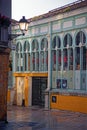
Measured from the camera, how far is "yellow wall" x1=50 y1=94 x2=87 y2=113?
2039 cm

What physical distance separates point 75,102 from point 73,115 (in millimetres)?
1364

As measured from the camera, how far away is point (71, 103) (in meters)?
21.3

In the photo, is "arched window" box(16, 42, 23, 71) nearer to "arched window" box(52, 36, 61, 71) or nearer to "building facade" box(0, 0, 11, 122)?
"arched window" box(52, 36, 61, 71)

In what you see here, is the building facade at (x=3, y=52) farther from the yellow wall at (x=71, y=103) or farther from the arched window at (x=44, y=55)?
the arched window at (x=44, y=55)

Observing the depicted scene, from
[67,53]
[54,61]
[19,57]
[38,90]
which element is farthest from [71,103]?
[19,57]

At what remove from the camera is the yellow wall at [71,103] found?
2039cm

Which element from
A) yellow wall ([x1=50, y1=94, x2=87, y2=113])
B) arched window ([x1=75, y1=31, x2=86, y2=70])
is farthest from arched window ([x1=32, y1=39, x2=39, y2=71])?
arched window ([x1=75, y1=31, x2=86, y2=70])

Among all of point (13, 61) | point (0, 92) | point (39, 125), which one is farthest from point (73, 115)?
point (13, 61)

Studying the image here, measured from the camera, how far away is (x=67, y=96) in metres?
21.5

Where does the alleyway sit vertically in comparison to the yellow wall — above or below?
below

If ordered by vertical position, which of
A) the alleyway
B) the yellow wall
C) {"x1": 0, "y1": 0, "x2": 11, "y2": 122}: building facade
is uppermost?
{"x1": 0, "y1": 0, "x2": 11, "y2": 122}: building facade

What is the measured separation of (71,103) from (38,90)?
4018mm

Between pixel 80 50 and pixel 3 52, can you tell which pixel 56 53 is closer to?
pixel 80 50

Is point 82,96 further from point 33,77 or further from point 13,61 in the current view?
point 13,61
